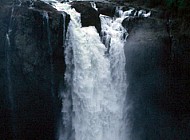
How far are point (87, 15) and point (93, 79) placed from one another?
2.61 meters

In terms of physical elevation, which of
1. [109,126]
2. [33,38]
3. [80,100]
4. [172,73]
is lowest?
[109,126]

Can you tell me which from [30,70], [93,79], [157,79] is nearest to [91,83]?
[93,79]

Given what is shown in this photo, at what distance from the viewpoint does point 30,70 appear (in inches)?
547

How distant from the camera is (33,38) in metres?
13.7

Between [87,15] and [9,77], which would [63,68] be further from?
[87,15]

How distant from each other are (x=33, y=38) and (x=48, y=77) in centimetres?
165

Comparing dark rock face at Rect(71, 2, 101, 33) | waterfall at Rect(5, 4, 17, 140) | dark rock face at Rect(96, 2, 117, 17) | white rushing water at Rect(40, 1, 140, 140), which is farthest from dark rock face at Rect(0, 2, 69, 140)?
dark rock face at Rect(96, 2, 117, 17)

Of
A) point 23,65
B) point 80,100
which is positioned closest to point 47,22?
point 23,65

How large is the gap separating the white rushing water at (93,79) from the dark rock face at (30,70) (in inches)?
18.8

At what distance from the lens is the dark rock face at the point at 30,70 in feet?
44.3

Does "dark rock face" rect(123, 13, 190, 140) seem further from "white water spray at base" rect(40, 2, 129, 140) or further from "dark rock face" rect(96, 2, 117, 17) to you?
"dark rock face" rect(96, 2, 117, 17)

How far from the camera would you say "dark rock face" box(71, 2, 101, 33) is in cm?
1438

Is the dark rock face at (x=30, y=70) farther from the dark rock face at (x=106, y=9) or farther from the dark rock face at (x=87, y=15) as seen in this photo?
the dark rock face at (x=106, y=9)

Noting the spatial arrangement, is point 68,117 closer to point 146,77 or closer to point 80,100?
point 80,100
